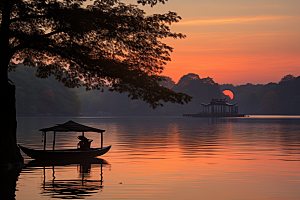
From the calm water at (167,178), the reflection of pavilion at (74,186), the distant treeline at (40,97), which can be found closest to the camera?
the reflection of pavilion at (74,186)

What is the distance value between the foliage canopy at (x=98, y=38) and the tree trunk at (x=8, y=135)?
201 cm

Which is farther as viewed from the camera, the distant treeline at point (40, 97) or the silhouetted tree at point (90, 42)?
the distant treeline at point (40, 97)

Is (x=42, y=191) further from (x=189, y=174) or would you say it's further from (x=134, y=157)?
(x=134, y=157)

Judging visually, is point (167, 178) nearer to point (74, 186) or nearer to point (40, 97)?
point (74, 186)

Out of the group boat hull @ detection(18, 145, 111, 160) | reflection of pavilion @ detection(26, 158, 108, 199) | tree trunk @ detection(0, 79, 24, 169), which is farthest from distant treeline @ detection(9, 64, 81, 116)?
reflection of pavilion @ detection(26, 158, 108, 199)

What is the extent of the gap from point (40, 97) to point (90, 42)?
16203 centimetres

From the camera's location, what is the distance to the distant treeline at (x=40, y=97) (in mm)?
176000

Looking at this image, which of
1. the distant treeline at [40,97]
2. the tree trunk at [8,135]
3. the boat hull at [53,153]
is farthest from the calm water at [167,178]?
the distant treeline at [40,97]

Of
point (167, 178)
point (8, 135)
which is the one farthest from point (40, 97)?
point (167, 178)

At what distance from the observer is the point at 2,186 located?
762 inches

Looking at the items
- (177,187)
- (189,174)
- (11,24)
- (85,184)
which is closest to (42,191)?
(85,184)

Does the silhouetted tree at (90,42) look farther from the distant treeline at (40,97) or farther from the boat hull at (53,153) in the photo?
the distant treeline at (40,97)

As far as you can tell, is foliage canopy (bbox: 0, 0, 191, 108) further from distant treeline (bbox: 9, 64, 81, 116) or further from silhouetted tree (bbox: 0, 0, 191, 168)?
distant treeline (bbox: 9, 64, 81, 116)

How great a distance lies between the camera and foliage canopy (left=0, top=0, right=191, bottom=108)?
24.7 metres
